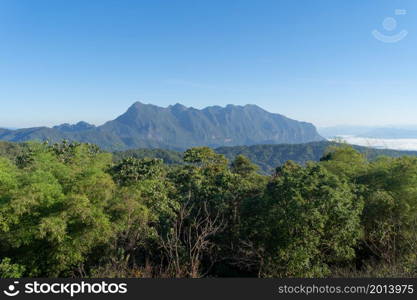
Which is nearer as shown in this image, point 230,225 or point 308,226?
point 308,226

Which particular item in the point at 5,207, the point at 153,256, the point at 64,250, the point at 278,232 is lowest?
the point at 153,256

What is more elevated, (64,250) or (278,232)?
(278,232)

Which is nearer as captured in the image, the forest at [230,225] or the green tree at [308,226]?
the green tree at [308,226]

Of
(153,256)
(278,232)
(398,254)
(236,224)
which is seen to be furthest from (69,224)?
(398,254)

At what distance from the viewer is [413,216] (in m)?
16.3

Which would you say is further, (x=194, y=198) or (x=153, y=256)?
(x=194, y=198)

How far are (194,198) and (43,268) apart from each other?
8.59 m

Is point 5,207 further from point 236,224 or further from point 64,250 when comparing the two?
point 236,224

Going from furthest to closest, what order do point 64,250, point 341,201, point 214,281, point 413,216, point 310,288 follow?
point 413,216 < point 64,250 < point 341,201 < point 310,288 < point 214,281

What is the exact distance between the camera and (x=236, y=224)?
17562mm

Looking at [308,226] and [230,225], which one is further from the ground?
[308,226]

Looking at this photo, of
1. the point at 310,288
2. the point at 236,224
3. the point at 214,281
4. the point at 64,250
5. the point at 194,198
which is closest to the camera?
the point at 214,281

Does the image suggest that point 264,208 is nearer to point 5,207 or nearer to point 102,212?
point 102,212

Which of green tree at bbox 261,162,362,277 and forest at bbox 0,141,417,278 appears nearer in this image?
green tree at bbox 261,162,362,277
